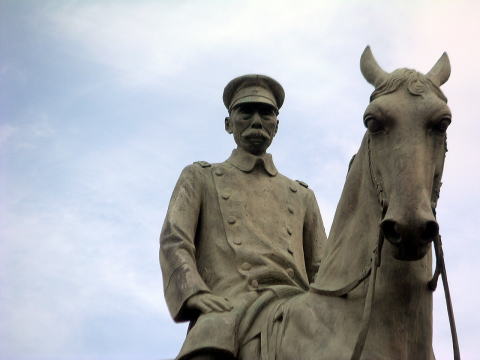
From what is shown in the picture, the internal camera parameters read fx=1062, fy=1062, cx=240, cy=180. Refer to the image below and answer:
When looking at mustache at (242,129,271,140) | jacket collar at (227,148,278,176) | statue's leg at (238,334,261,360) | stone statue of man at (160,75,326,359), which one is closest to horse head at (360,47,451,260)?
statue's leg at (238,334,261,360)

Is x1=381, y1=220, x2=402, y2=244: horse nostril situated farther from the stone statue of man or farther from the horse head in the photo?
the stone statue of man

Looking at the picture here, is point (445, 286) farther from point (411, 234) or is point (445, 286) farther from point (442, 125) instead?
point (442, 125)

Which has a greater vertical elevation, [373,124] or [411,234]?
[373,124]

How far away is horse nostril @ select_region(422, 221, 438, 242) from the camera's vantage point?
717 cm

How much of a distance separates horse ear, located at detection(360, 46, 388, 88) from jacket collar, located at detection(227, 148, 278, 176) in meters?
2.62

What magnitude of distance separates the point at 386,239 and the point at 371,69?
1451 millimetres

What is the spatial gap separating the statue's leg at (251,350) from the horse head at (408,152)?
1775mm

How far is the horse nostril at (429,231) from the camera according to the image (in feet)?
23.5

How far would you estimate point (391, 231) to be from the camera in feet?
24.0

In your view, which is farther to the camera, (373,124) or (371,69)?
(371,69)

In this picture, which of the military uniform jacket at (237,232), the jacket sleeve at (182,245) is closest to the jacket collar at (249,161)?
the military uniform jacket at (237,232)

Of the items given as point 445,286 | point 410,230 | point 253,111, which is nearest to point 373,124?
point 410,230

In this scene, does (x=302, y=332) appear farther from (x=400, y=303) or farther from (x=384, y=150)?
(x=384, y=150)

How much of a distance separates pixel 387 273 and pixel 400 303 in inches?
9.4
